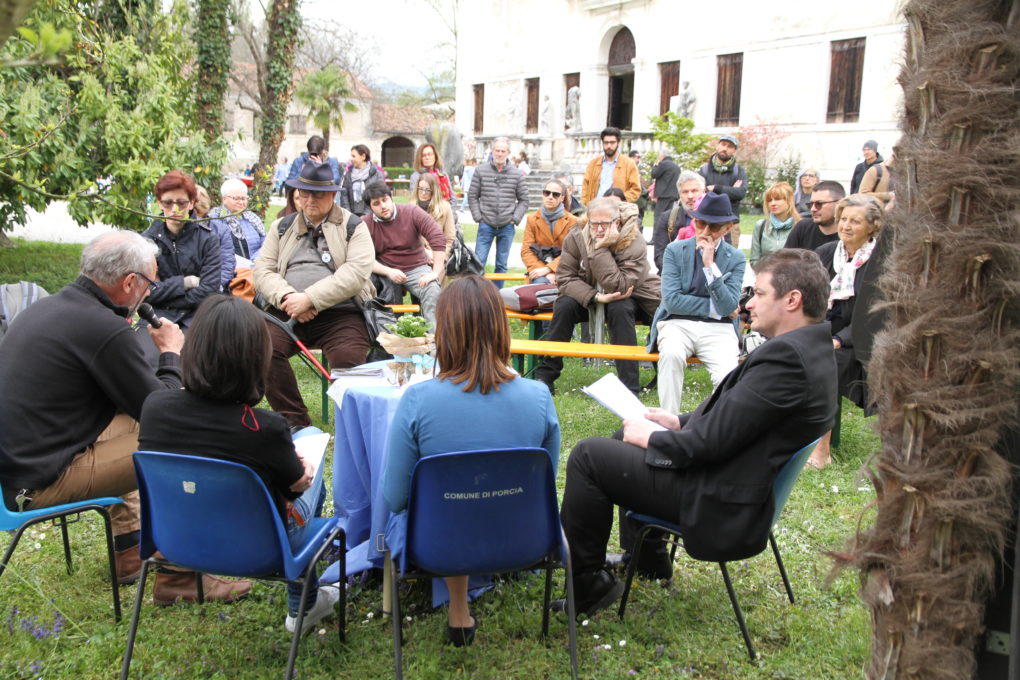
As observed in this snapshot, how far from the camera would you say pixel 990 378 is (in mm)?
2080

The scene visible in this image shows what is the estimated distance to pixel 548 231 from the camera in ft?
29.1

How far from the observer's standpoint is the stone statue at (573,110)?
1239 inches

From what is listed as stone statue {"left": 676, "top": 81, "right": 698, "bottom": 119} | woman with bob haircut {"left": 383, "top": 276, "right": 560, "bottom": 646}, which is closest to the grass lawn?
woman with bob haircut {"left": 383, "top": 276, "right": 560, "bottom": 646}

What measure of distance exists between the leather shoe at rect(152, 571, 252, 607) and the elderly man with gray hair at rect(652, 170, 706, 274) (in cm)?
524

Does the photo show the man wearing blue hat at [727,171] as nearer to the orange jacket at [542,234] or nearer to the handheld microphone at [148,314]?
the orange jacket at [542,234]

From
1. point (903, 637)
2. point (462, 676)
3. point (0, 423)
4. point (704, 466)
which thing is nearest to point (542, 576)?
point (462, 676)

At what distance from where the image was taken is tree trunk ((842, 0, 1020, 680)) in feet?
6.51

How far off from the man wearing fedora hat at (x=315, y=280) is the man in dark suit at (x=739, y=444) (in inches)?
110

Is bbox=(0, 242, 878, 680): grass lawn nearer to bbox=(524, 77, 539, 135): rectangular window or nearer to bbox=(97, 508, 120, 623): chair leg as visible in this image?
bbox=(97, 508, 120, 623): chair leg

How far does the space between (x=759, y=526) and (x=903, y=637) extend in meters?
1.03

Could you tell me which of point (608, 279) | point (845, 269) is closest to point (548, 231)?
point (608, 279)

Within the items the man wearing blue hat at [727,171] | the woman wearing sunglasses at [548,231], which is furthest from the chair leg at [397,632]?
the man wearing blue hat at [727,171]

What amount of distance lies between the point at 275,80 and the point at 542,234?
7814 millimetres

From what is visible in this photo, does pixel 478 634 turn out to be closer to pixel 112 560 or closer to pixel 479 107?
pixel 112 560
